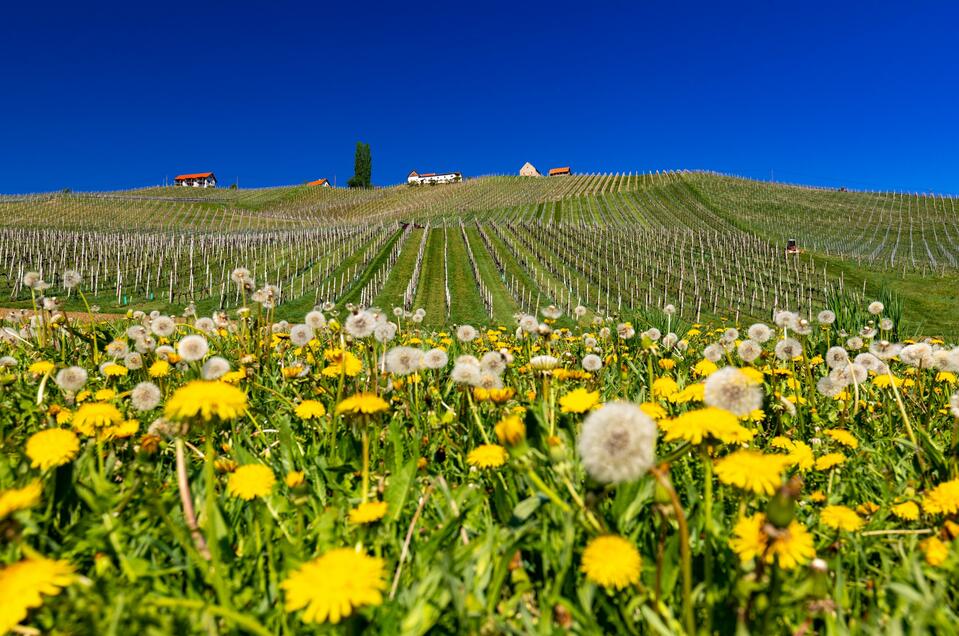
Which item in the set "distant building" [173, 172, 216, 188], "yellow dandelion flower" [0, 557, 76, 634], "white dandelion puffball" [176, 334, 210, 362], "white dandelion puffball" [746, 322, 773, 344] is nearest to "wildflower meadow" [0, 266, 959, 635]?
"yellow dandelion flower" [0, 557, 76, 634]

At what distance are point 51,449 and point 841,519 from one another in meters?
2.40

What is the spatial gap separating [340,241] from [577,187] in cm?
5160

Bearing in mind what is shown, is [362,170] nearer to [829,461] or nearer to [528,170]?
[528,170]

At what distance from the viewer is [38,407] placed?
88.4 inches

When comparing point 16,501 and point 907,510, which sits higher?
point 16,501

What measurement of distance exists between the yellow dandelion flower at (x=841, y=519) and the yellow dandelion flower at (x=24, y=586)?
76.3 inches

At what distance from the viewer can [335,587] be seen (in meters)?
0.96

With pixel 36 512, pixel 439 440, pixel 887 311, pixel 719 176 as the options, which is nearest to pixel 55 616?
pixel 36 512

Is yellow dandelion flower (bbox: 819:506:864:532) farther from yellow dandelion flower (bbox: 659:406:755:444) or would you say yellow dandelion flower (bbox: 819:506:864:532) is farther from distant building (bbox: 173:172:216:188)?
distant building (bbox: 173:172:216:188)

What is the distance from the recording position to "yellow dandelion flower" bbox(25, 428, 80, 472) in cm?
139

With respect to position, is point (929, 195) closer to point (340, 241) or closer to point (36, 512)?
point (340, 241)

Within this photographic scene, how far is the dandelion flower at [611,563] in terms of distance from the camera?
1.06 metres

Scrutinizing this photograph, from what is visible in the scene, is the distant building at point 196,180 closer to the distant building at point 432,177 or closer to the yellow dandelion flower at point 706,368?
the distant building at point 432,177

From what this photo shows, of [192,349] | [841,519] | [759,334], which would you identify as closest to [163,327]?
[192,349]
